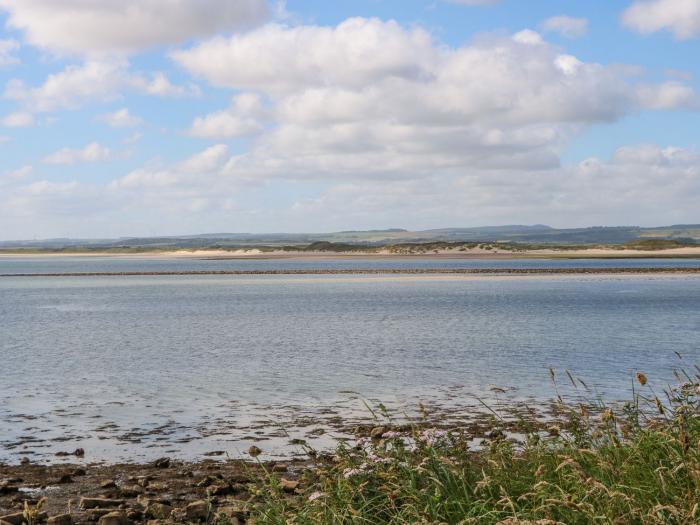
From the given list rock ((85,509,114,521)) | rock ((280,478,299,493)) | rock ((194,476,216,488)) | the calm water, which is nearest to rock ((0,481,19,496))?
rock ((85,509,114,521))

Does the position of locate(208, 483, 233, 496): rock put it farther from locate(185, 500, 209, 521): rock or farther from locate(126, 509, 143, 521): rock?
locate(126, 509, 143, 521): rock

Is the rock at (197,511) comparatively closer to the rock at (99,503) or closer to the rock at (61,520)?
the rock at (99,503)

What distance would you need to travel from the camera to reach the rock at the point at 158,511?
10852mm

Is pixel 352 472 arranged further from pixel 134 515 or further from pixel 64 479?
pixel 64 479

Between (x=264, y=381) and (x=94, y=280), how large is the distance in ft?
257

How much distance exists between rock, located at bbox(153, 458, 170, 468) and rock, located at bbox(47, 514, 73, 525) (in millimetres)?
3080

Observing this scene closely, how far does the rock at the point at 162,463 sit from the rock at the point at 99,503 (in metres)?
2.35

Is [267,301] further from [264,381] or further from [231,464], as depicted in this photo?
[231,464]

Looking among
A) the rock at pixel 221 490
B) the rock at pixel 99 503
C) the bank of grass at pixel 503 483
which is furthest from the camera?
the rock at pixel 221 490

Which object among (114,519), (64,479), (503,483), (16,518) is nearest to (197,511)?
(114,519)

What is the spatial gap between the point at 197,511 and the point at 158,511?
22.3 inches

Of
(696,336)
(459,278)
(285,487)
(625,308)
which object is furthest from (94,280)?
(285,487)

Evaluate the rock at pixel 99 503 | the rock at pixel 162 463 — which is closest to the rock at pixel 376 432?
the rock at pixel 162 463

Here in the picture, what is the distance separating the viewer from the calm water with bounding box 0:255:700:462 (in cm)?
1708
